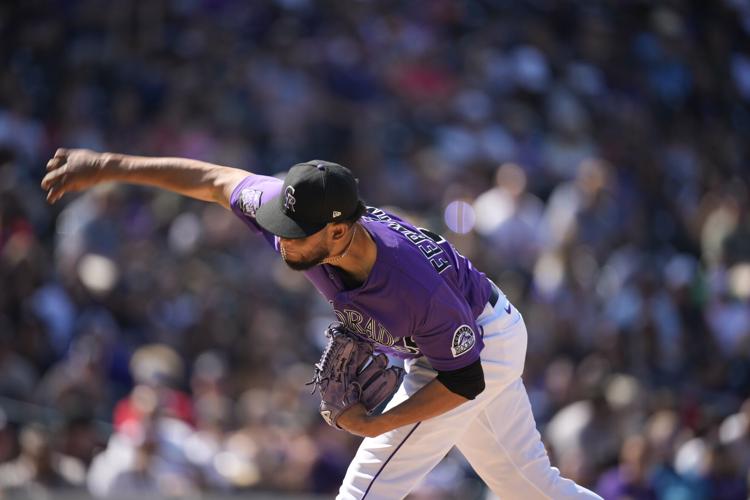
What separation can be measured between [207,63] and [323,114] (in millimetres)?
1298

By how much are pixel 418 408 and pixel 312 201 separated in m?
0.86

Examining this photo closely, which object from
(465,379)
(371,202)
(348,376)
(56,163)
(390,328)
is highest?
(56,163)

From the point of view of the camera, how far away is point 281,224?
3.86 metres

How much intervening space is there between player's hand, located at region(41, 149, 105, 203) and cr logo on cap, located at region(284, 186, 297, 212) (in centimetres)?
94

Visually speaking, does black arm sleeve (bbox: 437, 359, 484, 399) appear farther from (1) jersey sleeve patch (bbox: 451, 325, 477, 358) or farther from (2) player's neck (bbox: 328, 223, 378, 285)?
(2) player's neck (bbox: 328, 223, 378, 285)

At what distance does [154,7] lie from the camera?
1217 cm

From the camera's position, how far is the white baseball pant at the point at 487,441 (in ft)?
14.1

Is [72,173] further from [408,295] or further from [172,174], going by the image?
[408,295]

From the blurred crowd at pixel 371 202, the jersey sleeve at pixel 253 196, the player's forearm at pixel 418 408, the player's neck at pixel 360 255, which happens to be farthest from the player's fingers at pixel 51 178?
the blurred crowd at pixel 371 202

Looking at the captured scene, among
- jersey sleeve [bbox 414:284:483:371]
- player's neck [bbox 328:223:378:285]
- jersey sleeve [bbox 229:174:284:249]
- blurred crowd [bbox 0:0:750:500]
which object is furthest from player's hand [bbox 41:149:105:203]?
blurred crowd [bbox 0:0:750:500]

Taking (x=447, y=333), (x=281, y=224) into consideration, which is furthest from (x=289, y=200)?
(x=447, y=333)

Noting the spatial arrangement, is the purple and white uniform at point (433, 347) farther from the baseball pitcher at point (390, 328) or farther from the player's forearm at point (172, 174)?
the player's forearm at point (172, 174)

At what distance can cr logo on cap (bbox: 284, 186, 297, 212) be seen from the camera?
3.84 meters

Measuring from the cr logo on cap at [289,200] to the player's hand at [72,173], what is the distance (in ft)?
3.10
